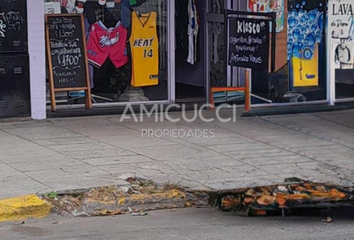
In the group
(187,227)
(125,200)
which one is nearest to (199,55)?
(125,200)

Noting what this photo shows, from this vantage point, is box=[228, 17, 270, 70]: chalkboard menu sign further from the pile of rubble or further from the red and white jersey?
Answer: the pile of rubble

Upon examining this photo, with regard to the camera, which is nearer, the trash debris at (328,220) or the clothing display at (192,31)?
the trash debris at (328,220)

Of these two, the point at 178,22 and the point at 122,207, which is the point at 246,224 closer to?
the point at 122,207

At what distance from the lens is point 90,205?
821 centimetres

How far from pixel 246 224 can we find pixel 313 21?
286 inches

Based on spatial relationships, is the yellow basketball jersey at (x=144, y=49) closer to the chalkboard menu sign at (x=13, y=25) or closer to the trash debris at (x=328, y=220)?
the chalkboard menu sign at (x=13, y=25)

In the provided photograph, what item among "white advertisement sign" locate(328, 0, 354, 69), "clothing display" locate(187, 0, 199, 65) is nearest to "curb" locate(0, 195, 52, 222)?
"clothing display" locate(187, 0, 199, 65)

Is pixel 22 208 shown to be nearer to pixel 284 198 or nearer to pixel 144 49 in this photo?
pixel 284 198

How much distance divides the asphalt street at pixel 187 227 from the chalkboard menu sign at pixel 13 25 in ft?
15.8

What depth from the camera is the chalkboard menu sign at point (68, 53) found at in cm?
1284

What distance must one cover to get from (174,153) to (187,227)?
2.99 m

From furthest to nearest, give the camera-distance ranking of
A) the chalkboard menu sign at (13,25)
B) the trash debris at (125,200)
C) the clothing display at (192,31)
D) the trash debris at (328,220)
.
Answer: the clothing display at (192,31) < the chalkboard menu sign at (13,25) < the trash debris at (125,200) < the trash debris at (328,220)

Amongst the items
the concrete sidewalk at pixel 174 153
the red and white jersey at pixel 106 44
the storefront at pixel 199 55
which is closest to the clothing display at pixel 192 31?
the storefront at pixel 199 55

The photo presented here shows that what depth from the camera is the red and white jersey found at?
13266 millimetres
